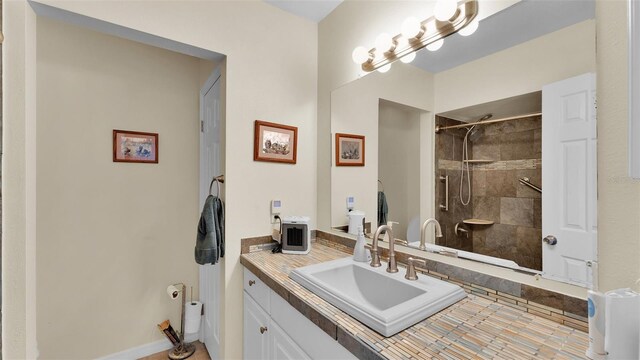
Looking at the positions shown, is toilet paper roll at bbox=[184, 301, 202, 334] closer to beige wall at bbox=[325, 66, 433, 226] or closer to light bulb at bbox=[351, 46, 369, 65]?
beige wall at bbox=[325, 66, 433, 226]

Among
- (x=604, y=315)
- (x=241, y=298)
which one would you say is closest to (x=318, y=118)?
(x=241, y=298)

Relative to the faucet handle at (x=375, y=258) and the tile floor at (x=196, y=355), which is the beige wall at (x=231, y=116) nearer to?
the tile floor at (x=196, y=355)

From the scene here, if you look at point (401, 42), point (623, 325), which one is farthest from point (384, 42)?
point (623, 325)

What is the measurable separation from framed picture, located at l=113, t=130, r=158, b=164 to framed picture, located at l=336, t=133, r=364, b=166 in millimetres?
1457

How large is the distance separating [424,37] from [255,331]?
1687 mm

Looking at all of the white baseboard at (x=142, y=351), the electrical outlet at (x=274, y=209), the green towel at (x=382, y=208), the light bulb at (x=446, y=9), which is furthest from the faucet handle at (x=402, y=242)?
the white baseboard at (x=142, y=351)

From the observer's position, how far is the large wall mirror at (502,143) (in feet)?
Answer: 2.77

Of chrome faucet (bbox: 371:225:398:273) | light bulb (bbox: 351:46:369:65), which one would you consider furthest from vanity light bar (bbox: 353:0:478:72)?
chrome faucet (bbox: 371:225:398:273)

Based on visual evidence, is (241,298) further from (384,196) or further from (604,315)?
(604,315)

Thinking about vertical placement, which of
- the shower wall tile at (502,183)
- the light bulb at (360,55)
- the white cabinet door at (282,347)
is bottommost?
the white cabinet door at (282,347)

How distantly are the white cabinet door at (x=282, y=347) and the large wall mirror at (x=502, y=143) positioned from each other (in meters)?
0.71

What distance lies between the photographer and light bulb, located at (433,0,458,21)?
1.12 metres

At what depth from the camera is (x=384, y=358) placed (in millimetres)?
685

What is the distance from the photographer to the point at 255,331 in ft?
4.73
